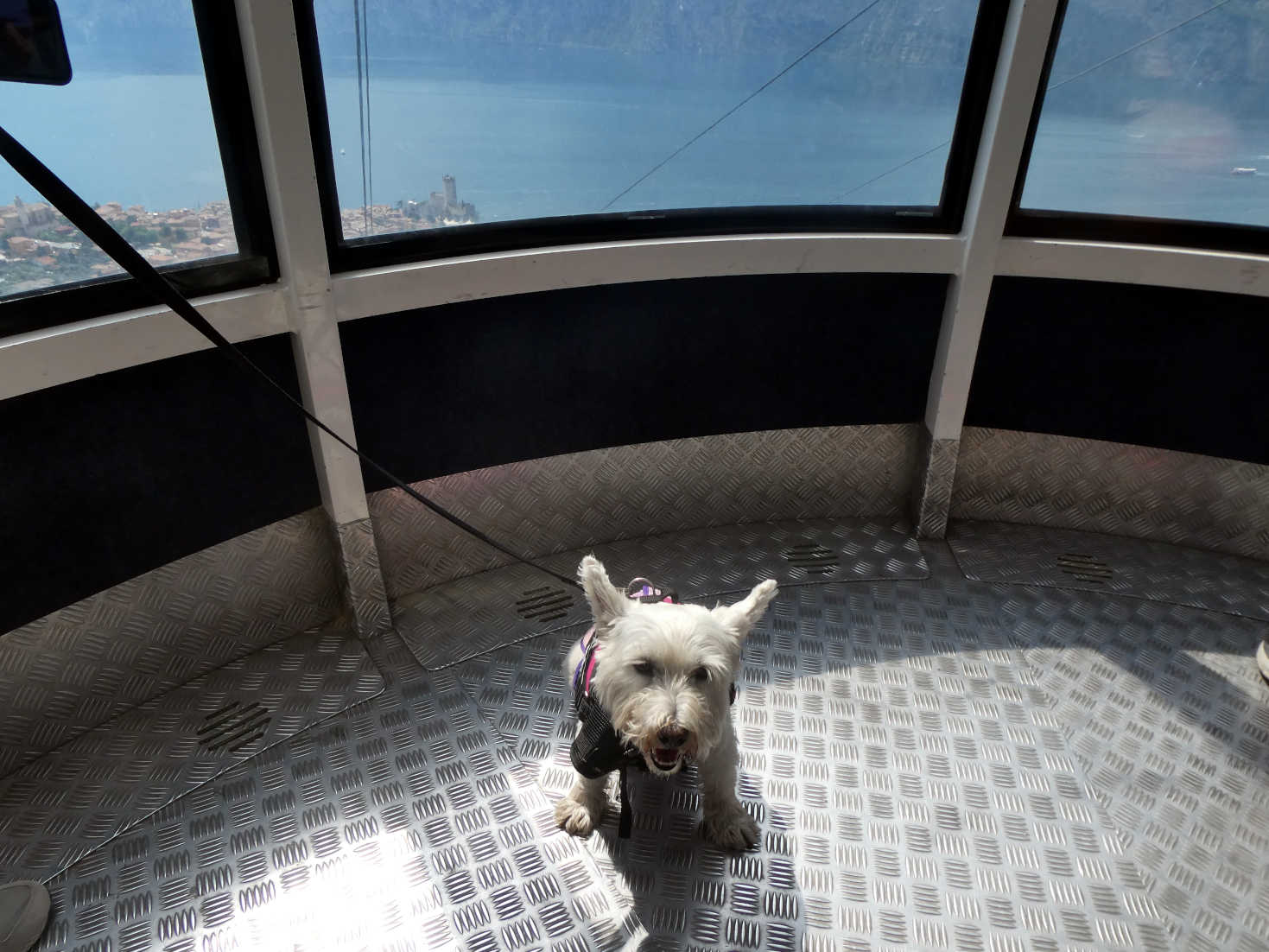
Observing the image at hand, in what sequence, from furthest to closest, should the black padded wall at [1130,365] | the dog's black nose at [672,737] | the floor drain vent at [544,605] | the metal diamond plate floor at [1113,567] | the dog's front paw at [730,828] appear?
the metal diamond plate floor at [1113,567] → the black padded wall at [1130,365] → the floor drain vent at [544,605] → the dog's front paw at [730,828] → the dog's black nose at [672,737]

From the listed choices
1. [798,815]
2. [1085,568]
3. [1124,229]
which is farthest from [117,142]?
[1085,568]

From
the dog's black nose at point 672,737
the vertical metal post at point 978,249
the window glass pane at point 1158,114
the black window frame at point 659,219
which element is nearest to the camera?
the dog's black nose at point 672,737

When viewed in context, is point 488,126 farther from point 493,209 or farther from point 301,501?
point 301,501

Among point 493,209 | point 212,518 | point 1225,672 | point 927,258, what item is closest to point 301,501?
point 212,518

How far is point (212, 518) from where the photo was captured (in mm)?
3396

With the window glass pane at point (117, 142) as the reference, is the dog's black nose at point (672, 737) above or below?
below

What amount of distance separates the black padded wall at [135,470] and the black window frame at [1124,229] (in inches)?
136

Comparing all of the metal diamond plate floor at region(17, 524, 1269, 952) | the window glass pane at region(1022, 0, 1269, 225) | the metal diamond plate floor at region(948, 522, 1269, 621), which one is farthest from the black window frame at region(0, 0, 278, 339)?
the metal diamond plate floor at region(948, 522, 1269, 621)

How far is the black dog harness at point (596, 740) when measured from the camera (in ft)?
8.25

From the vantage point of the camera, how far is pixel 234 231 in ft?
9.98

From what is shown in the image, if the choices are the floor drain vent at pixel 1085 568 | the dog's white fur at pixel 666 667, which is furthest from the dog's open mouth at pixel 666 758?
the floor drain vent at pixel 1085 568

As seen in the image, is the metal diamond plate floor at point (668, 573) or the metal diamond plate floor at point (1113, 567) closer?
the metal diamond plate floor at point (668, 573)

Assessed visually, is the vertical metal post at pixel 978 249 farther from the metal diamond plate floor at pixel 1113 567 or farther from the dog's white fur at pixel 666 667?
the dog's white fur at pixel 666 667

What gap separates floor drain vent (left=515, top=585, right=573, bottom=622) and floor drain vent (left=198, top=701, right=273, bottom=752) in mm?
1216
